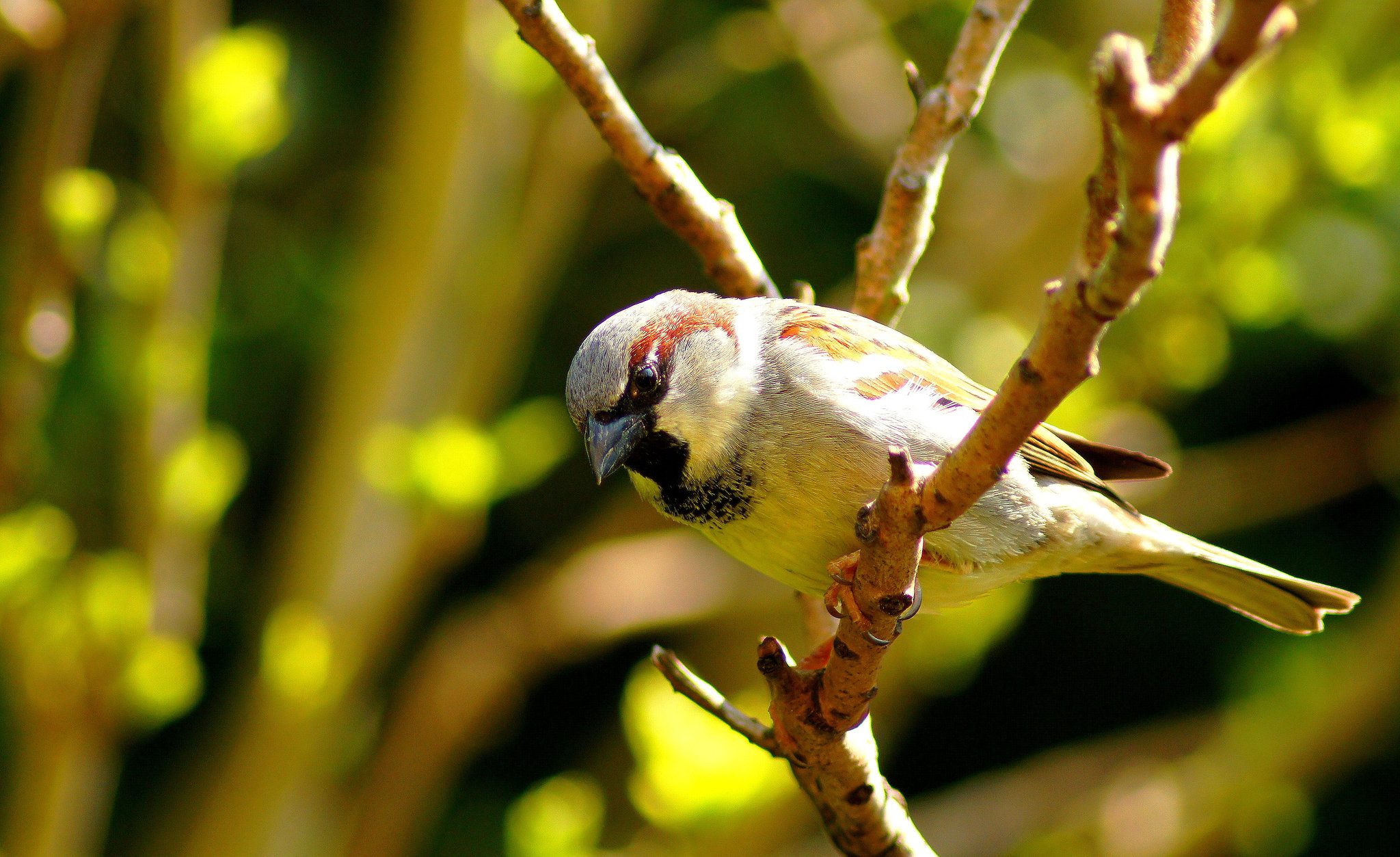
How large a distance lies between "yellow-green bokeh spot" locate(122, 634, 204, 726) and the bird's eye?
169 centimetres

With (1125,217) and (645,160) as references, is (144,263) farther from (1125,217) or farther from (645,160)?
(1125,217)

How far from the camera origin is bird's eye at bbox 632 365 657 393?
212cm

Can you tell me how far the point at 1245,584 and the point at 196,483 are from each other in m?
2.54

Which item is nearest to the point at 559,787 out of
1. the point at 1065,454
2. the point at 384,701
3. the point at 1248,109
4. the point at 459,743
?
the point at 459,743

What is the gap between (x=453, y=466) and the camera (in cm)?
300

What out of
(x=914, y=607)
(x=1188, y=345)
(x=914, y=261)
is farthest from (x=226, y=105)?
(x=1188, y=345)

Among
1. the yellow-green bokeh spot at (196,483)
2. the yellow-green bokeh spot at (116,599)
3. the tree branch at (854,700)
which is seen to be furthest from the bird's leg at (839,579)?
the yellow-green bokeh spot at (116,599)

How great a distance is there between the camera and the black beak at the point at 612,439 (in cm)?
205

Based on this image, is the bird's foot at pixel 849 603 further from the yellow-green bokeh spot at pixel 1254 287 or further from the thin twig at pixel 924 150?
the yellow-green bokeh spot at pixel 1254 287

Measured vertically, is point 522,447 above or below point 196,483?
above

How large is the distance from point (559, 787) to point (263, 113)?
6.31 ft

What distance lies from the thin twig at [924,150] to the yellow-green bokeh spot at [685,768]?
3.27ft

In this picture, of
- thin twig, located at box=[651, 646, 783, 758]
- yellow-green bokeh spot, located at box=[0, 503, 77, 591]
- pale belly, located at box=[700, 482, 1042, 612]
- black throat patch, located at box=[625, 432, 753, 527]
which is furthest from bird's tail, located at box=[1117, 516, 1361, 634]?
yellow-green bokeh spot, located at box=[0, 503, 77, 591]

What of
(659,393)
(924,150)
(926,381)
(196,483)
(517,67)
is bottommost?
(196,483)
